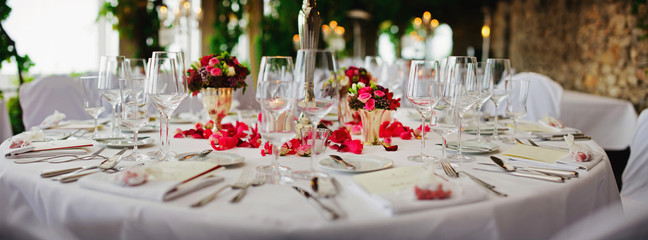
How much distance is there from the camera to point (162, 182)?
3.58 feet

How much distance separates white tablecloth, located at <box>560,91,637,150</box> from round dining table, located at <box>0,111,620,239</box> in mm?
3818

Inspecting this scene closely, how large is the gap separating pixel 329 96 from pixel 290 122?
0.20 m

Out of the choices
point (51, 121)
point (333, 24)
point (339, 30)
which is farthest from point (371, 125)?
point (339, 30)

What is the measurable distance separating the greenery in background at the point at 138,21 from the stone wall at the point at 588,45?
5.95 metres

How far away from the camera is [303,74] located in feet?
4.33

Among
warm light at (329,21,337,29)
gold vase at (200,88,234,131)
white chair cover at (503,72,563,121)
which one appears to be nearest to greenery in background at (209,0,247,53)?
warm light at (329,21,337,29)

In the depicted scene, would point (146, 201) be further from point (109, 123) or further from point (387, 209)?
point (109, 123)

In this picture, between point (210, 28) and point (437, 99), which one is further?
point (210, 28)

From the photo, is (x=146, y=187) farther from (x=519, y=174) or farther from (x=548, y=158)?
(x=548, y=158)

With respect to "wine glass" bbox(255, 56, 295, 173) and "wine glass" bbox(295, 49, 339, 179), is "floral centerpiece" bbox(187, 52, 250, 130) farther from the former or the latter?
"wine glass" bbox(255, 56, 295, 173)

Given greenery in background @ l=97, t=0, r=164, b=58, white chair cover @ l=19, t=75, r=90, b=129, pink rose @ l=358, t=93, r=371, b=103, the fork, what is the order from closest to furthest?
the fork → pink rose @ l=358, t=93, r=371, b=103 → white chair cover @ l=19, t=75, r=90, b=129 → greenery in background @ l=97, t=0, r=164, b=58

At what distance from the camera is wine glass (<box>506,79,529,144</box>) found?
192 centimetres

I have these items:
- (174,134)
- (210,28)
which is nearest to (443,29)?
(210,28)

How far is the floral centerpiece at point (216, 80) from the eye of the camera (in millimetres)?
1965
